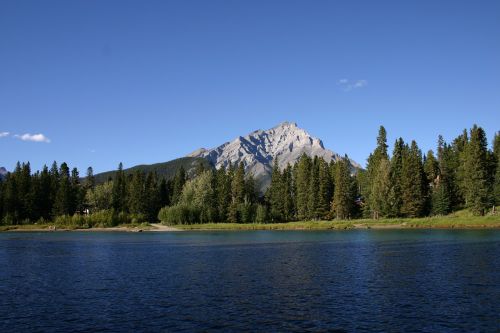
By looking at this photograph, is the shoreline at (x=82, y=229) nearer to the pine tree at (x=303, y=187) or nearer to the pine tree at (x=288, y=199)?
the pine tree at (x=288, y=199)

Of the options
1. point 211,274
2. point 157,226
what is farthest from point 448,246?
point 157,226

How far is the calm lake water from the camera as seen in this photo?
2586 centimetres

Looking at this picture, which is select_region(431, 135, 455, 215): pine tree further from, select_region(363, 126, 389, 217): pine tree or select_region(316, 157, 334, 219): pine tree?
select_region(316, 157, 334, 219): pine tree

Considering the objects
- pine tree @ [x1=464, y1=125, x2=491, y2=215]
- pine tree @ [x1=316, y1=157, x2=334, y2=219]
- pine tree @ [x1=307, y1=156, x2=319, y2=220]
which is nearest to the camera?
pine tree @ [x1=464, y1=125, x2=491, y2=215]

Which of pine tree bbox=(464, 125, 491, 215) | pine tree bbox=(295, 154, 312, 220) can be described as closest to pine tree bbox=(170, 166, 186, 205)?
pine tree bbox=(295, 154, 312, 220)

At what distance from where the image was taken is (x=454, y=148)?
157375 mm

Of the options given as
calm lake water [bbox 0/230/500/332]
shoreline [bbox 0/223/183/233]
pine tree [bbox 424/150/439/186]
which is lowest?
calm lake water [bbox 0/230/500/332]

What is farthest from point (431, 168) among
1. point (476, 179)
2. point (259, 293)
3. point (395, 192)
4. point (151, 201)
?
point (259, 293)

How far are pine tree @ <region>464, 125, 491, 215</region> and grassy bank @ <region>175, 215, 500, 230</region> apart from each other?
16.2 feet

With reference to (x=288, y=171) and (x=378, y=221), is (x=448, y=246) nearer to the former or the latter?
(x=378, y=221)

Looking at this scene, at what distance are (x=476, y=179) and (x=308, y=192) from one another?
56.4m

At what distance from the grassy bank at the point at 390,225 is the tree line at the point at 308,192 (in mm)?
7211

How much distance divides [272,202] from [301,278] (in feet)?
430

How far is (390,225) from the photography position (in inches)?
4963
